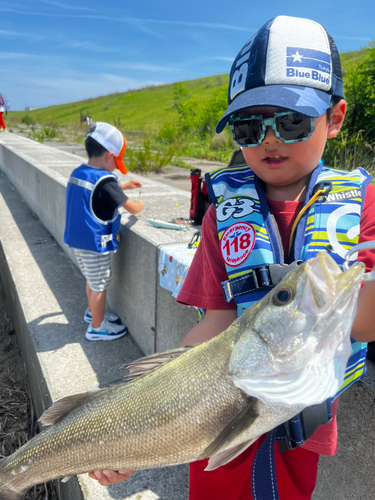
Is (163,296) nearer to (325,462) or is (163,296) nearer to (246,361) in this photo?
(325,462)

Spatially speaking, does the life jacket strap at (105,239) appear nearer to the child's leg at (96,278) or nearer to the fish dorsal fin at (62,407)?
the child's leg at (96,278)

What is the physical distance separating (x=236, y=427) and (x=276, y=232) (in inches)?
31.0

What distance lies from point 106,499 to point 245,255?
1767mm

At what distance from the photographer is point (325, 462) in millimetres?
2074

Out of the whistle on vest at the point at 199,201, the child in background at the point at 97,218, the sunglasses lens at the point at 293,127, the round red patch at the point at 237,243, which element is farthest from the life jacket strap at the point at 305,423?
the whistle on vest at the point at 199,201

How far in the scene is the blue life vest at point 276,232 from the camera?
1593mm

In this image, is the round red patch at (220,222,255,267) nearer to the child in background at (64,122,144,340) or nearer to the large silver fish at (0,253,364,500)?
the large silver fish at (0,253,364,500)

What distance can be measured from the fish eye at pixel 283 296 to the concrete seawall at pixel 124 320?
3.03 ft

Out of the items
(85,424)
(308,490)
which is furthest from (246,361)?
(308,490)

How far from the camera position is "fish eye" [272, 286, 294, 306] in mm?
1169

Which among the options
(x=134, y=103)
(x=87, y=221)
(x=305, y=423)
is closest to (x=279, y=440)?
(x=305, y=423)

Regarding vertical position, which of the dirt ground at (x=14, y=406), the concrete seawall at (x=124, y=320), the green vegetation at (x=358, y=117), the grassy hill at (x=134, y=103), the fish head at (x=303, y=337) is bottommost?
the dirt ground at (x=14, y=406)

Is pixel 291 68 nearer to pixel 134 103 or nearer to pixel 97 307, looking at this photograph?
pixel 97 307

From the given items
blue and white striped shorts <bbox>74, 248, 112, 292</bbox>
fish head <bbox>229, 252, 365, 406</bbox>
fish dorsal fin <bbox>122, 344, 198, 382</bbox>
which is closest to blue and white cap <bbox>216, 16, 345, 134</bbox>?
fish head <bbox>229, 252, 365, 406</bbox>
